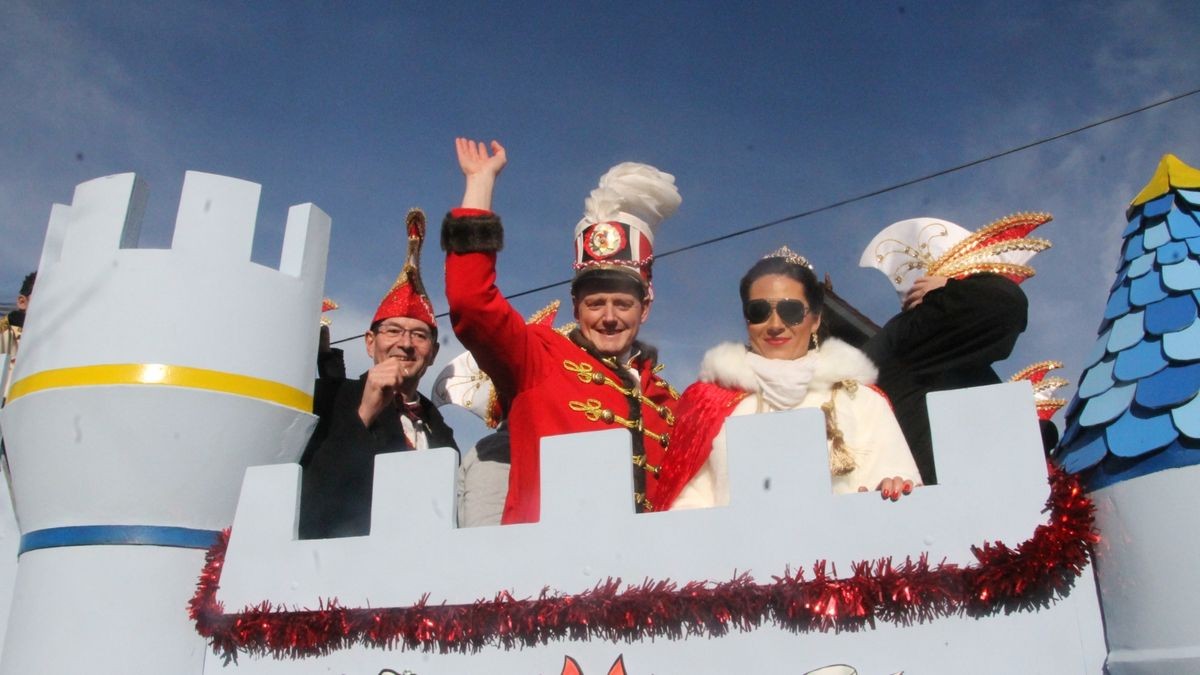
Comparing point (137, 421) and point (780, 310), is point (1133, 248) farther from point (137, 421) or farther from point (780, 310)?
point (137, 421)

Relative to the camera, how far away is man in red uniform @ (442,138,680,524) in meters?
3.14

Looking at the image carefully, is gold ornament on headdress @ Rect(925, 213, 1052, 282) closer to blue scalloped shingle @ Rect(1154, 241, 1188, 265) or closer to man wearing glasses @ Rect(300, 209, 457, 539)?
blue scalloped shingle @ Rect(1154, 241, 1188, 265)

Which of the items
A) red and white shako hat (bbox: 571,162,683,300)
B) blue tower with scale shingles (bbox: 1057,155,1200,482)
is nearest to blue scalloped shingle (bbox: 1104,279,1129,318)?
blue tower with scale shingles (bbox: 1057,155,1200,482)

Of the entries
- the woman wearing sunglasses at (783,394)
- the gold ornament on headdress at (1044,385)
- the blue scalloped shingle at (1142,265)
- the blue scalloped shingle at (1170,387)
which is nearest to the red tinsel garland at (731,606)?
the blue scalloped shingle at (1170,387)

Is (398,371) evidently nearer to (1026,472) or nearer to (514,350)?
(514,350)

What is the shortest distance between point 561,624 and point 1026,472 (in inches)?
47.7

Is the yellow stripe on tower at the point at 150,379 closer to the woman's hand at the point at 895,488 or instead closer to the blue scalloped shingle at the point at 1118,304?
the woman's hand at the point at 895,488

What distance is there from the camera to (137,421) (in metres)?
3.25

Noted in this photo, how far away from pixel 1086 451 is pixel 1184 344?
32cm

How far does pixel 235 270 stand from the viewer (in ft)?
11.3

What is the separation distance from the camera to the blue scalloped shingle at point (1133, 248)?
2527 millimetres

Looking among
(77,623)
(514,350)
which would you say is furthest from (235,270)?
(77,623)

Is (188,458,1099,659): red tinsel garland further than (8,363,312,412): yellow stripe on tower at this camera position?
No

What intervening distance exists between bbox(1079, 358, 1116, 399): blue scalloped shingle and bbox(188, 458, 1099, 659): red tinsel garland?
25cm
